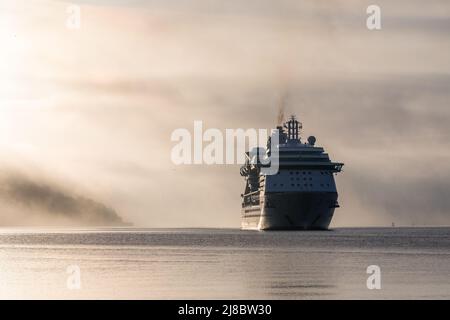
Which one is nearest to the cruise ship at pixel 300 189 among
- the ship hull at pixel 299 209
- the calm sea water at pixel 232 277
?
the ship hull at pixel 299 209

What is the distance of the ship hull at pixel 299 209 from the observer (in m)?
136

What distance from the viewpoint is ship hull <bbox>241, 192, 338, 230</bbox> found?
136375mm

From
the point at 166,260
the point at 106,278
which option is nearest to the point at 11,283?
the point at 106,278

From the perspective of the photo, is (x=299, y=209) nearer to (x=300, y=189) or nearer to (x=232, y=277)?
(x=300, y=189)

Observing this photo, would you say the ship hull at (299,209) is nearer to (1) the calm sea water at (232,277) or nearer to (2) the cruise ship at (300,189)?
(2) the cruise ship at (300,189)

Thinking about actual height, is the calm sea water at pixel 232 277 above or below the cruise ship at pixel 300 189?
below

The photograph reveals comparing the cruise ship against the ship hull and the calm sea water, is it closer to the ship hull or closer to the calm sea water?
the ship hull

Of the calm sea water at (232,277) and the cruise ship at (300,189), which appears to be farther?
the cruise ship at (300,189)

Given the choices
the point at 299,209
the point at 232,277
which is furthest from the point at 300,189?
the point at 232,277

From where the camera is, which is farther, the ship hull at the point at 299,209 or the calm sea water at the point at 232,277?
the ship hull at the point at 299,209

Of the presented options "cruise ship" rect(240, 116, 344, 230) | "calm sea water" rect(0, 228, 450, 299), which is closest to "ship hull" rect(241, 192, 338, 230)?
"cruise ship" rect(240, 116, 344, 230)
